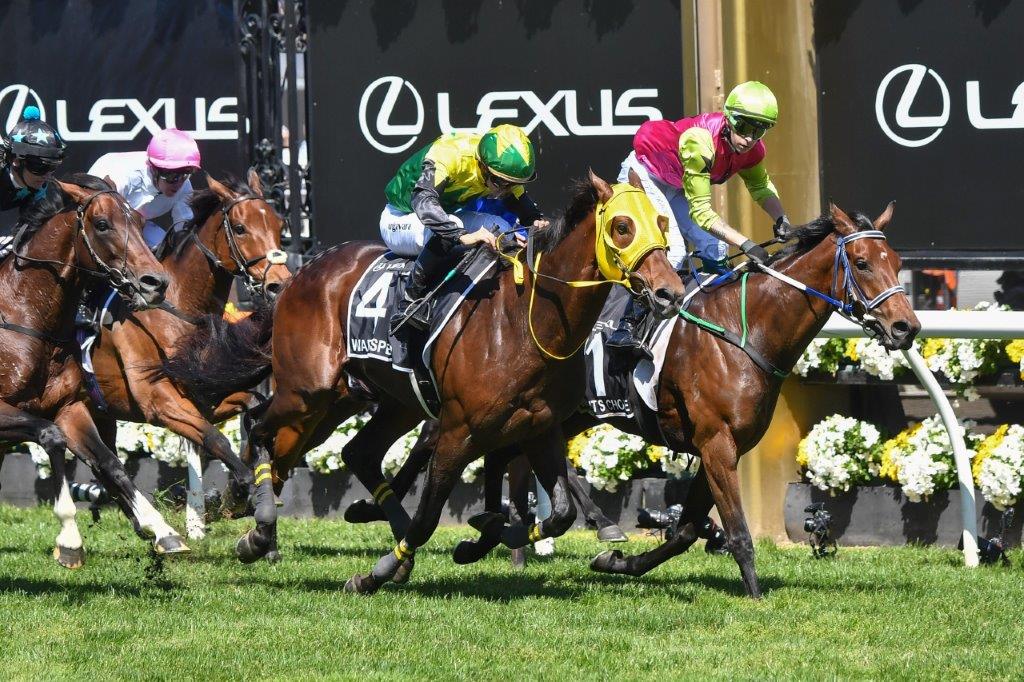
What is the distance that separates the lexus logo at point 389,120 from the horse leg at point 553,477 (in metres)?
3.80

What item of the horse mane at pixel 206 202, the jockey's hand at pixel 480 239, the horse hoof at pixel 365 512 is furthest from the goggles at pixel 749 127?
the horse mane at pixel 206 202

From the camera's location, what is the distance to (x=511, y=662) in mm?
5492

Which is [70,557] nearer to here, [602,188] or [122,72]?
[602,188]

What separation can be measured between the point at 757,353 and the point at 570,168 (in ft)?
10.9

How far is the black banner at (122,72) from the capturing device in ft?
35.0

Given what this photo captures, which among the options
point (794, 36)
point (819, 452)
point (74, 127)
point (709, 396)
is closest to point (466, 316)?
point (709, 396)

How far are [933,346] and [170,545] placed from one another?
13.4 feet

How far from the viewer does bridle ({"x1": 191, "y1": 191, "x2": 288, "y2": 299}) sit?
8172 millimetres

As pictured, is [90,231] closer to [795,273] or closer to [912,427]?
[795,273]

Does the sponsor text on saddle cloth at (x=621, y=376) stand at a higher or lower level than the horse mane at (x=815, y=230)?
lower

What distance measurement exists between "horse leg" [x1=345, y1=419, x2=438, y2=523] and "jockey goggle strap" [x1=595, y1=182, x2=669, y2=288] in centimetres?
171

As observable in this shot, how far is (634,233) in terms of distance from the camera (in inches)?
229

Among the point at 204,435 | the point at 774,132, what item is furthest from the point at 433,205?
the point at 774,132

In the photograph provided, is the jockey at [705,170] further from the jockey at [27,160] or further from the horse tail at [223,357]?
the jockey at [27,160]
